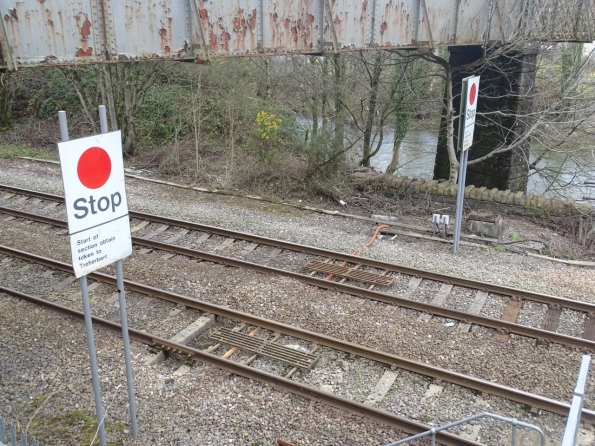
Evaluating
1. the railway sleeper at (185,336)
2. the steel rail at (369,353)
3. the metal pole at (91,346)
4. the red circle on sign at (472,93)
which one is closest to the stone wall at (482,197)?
the red circle on sign at (472,93)

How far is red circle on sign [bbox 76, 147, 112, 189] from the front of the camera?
4027 mm

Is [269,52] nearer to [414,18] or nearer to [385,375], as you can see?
[414,18]

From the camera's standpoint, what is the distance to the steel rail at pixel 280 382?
5344 millimetres

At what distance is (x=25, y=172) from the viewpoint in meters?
15.6

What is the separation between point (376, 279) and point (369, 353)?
2.28 metres

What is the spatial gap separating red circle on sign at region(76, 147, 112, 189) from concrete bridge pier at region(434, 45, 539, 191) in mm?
11263

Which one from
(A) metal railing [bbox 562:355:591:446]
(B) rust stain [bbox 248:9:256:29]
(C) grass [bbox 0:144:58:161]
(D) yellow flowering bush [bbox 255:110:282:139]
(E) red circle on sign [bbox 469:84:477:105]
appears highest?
(B) rust stain [bbox 248:9:256:29]

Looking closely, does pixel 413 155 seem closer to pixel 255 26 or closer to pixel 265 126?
pixel 265 126

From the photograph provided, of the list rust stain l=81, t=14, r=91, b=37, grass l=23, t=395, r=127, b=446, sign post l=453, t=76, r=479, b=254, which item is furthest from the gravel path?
rust stain l=81, t=14, r=91, b=37

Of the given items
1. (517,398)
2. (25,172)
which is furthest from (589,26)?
(25,172)

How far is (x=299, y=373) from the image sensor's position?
6367 mm

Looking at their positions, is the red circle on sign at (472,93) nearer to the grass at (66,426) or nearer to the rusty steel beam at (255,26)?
the rusty steel beam at (255,26)

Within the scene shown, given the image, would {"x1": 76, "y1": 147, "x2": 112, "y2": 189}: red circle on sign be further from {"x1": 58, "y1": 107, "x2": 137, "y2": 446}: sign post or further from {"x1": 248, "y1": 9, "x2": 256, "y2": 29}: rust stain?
{"x1": 248, "y1": 9, "x2": 256, "y2": 29}: rust stain

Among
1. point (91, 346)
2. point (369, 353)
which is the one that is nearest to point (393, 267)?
point (369, 353)
